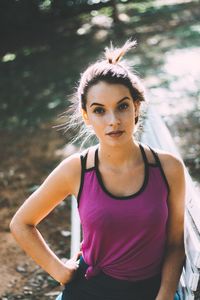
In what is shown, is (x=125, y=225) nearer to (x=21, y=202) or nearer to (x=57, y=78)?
(x=21, y=202)

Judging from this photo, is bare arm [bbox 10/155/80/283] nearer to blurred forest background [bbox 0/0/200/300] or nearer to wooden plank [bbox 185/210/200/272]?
wooden plank [bbox 185/210/200/272]

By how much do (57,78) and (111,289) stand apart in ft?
22.2

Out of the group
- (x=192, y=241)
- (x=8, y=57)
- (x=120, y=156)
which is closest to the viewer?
(x=192, y=241)

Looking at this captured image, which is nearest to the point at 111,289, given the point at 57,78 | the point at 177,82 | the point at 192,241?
the point at 192,241

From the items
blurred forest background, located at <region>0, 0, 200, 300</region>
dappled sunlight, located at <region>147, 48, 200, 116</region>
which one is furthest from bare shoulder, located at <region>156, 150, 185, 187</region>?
dappled sunlight, located at <region>147, 48, 200, 116</region>

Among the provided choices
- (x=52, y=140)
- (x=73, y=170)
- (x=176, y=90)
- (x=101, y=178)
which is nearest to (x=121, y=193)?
(x=101, y=178)

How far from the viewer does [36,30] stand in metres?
12.0

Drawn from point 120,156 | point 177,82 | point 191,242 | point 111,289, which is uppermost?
point 177,82

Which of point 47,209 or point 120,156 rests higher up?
point 120,156

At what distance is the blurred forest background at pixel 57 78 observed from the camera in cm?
423

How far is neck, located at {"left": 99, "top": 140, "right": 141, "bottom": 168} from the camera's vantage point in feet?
6.74

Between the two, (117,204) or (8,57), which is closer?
(117,204)

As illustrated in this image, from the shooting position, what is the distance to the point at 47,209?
6.97 ft

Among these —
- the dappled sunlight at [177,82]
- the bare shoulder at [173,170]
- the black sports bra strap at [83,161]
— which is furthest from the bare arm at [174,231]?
the dappled sunlight at [177,82]
